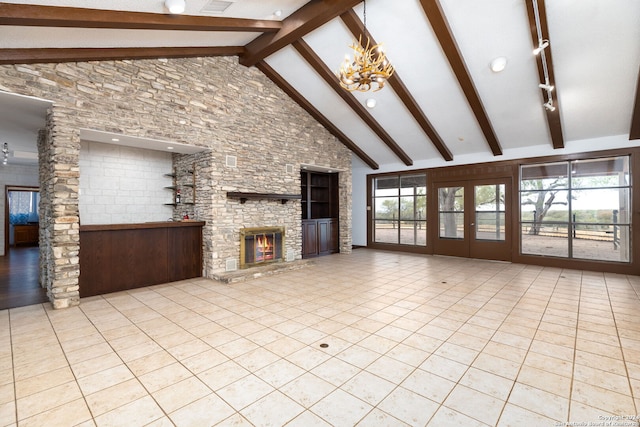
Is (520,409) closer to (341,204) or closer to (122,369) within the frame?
(122,369)

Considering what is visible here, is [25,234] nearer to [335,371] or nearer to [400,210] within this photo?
[400,210]

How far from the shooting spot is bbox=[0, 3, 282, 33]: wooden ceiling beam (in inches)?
122

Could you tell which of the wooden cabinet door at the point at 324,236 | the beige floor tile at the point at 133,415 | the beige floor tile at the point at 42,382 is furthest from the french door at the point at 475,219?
the beige floor tile at the point at 42,382

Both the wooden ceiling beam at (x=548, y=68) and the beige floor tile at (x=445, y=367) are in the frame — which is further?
the wooden ceiling beam at (x=548, y=68)

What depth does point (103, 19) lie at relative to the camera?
11.4 ft

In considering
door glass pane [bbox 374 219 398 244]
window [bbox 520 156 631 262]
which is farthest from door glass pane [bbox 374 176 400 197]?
window [bbox 520 156 631 262]

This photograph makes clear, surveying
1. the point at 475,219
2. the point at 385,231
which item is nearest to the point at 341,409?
the point at 475,219

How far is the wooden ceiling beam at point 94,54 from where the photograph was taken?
3.75 meters

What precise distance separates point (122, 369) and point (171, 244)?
333 centimetres

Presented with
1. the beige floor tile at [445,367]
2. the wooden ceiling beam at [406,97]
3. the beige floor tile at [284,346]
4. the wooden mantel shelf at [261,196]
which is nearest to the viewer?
the beige floor tile at [445,367]

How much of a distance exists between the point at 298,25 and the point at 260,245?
4.28 meters

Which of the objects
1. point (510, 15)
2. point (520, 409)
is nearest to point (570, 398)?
point (520, 409)

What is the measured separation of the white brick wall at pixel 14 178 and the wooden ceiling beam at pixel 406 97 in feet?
34.1

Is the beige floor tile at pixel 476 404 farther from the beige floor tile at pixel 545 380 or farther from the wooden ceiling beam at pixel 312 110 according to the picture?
the wooden ceiling beam at pixel 312 110
